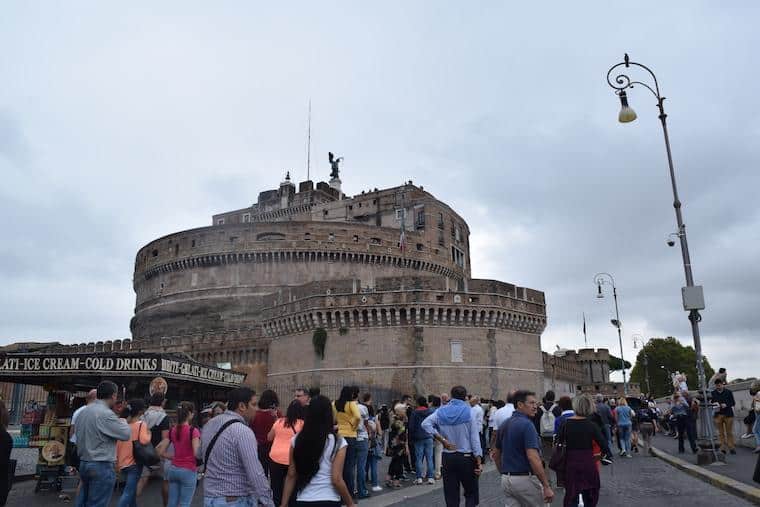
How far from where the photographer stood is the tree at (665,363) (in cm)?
6881

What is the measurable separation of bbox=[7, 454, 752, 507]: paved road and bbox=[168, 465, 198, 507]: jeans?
330 centimetres

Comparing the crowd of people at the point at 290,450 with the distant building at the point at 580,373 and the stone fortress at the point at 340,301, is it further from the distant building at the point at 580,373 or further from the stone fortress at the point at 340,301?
the distant building at the point at 580,373

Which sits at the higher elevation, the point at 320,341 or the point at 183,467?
the point at 320,341

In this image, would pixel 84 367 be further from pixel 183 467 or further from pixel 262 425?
pixel 183 467

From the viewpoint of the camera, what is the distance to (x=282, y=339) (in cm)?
3316

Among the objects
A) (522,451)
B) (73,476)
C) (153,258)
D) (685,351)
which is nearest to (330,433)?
(522,451)

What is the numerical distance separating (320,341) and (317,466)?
26471mm

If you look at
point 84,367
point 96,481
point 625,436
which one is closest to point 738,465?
point 625,436

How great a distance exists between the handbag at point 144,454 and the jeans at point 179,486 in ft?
1.59

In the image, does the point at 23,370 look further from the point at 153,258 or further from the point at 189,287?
the point at 153,258

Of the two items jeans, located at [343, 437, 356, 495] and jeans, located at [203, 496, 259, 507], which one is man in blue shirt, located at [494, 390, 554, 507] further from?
jeans, located at [343, 437, 356, 495]

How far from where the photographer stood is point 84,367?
1268cm

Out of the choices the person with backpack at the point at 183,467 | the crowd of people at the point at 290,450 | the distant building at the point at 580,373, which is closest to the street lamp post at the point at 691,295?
the crowd of people at the point at 290,450

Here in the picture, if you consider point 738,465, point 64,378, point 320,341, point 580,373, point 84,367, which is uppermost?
point 320,341
